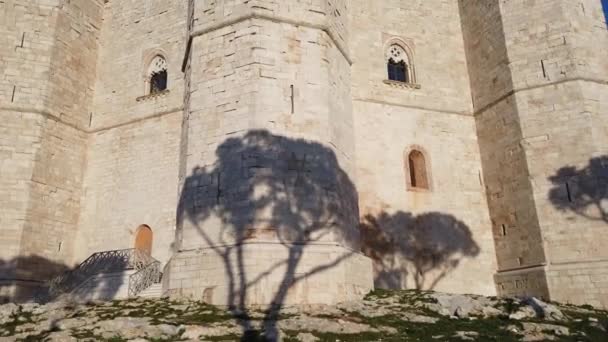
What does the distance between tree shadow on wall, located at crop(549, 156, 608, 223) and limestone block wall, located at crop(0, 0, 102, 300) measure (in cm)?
1411

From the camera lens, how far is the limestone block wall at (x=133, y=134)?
49.9 feet

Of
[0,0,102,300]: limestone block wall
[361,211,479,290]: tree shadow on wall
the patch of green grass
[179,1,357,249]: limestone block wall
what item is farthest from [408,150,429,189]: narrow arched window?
[0,0,102,300]: limestone block wall

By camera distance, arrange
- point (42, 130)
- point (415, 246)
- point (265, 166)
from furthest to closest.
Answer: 1. point (42, 130)
2. point (415, 246)
3. point (265, 166)

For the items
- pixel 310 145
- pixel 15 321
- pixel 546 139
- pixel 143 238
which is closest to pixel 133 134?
pixel 143 238

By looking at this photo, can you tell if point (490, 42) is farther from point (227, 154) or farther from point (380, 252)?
point (227, 154)

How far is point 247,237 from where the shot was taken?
9.93 m

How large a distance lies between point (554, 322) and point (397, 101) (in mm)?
8580

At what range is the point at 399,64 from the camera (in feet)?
54.3

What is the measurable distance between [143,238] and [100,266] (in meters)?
1.42

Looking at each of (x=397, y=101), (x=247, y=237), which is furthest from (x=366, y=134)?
(x=247, y=237)

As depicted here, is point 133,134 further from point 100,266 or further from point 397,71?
point 397,71

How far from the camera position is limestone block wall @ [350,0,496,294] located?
46.6 feet

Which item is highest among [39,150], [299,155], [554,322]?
[39,150]

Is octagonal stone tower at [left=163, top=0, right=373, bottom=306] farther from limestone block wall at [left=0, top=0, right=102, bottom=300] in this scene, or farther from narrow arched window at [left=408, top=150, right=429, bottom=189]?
limestone block wall at [left=0, top=0, right=102, bottom=300]
